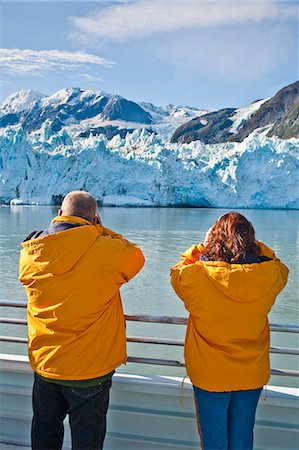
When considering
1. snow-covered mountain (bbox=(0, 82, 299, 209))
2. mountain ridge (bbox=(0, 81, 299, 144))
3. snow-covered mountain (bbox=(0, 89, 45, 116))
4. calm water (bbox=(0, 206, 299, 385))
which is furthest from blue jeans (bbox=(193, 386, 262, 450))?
snow-covered mountain (bbox=(0, 89, 45, 116))

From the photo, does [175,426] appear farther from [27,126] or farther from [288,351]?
[27,126]

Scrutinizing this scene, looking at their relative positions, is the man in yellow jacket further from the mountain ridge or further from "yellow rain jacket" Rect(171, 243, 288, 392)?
the mountain ridge

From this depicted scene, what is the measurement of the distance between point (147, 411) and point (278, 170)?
27.4m

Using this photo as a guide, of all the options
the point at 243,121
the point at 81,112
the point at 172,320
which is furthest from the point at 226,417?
the point at 81,112

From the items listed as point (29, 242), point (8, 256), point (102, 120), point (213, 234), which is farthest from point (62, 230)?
point (102, 120)

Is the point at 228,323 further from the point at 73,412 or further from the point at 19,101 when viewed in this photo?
the point at 19,101

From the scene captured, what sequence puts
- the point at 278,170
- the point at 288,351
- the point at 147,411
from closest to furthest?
1. the point at 288,351
2. the point at 147,411
3. the point at 278,170

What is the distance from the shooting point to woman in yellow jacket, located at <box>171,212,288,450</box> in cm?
126

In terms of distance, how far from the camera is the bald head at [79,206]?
1.31m

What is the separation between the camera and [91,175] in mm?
29297

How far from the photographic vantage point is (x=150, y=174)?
29.6 metres

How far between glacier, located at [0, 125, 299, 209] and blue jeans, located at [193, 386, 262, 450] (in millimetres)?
27410

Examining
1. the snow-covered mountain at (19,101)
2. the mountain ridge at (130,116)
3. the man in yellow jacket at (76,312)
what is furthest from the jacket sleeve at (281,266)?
the snow-covered mountain at (19,101)

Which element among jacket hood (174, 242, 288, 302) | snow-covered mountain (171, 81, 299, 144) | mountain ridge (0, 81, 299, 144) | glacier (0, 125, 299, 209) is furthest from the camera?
mountain ridge (0, 81, 299, 144)
